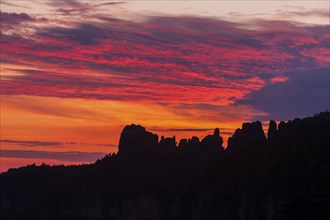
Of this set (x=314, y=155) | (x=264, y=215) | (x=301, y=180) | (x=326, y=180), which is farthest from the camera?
(x=264, y=215)

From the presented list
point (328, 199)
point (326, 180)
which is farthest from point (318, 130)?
point (328, 199)

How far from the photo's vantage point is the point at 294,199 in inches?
3698

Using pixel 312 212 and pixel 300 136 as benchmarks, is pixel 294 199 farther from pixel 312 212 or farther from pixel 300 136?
pixel 300 136

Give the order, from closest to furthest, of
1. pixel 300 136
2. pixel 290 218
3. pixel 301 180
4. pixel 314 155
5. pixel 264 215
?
A: pixel 290 218, pixel 301 180, pixel 314 155, pixel 264 215, pixel 300 136

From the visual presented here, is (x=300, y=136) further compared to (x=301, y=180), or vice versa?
(x=300, y=136)

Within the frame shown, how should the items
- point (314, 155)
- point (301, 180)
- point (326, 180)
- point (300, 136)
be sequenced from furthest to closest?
1. point (300, 136)
2. point (314, 155)
3. point (301, 180)
4. point (326, 180)

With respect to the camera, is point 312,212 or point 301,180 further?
point 301,180

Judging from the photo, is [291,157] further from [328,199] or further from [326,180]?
[328,199]

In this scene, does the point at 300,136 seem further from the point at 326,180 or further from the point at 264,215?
the point at 326,180

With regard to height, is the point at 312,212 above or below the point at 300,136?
below

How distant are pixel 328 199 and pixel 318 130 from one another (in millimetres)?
99366

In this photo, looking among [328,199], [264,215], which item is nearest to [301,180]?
[264,215]

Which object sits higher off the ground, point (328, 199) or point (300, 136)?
point (300, 136)

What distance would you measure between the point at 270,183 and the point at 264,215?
8788 millimetres
